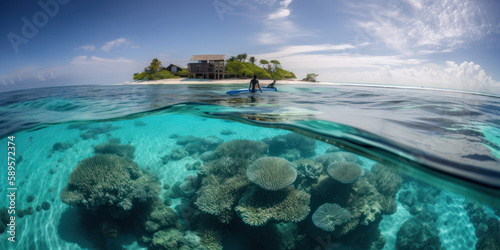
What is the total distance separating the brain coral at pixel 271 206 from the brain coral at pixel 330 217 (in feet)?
1.09

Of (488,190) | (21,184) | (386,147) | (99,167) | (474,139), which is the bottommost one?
(21,184)

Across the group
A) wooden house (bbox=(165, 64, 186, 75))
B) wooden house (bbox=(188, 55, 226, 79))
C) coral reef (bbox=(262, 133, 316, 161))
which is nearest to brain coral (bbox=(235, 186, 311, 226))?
coral reef (bbox=(262, 133, 316, 161))

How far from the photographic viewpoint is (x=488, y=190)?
13.5ft

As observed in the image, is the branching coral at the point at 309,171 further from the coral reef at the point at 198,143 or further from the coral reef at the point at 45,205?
the coral reef at the point at 45,205

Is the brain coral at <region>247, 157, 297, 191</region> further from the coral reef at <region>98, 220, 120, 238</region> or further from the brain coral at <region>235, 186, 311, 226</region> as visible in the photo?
the coral reef at <region>98, 220, 120, 238</region>

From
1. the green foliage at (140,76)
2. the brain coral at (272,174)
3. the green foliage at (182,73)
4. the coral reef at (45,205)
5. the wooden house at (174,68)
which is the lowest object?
the coral reef at (45,205)

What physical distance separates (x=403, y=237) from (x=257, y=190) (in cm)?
481

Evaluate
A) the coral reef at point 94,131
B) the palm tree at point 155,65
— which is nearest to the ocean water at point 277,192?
the coral reef at point 94,131

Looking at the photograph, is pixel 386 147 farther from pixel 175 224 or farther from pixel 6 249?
pixel 6 249

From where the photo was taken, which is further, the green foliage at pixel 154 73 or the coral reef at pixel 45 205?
the green foliage at pixel 154 73

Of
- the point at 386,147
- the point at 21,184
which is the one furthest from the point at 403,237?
the point at 21,184

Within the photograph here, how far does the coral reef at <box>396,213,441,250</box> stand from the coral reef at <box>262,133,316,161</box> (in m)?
4.56

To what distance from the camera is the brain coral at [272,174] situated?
5242 millimetres

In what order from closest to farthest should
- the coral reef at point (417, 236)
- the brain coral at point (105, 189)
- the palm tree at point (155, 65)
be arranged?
the brain coral at point (105, 189) < the coral reef at point (417, 236) < the palm tree at point (155, 65)
